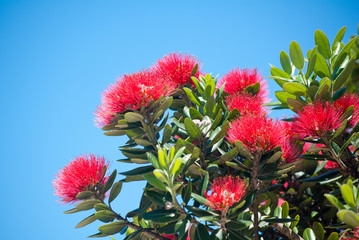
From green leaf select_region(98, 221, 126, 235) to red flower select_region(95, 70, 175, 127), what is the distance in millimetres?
580

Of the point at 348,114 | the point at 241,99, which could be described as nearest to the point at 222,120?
the point at 241,99

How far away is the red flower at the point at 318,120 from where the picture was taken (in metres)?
2.01

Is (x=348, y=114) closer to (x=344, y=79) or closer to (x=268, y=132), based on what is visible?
(x=344, y=79)

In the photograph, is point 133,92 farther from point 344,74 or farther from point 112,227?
point 344,74

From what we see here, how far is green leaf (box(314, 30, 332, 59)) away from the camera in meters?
2.31

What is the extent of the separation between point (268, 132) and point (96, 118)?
3.17 ft

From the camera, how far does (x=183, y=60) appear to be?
2.45 meters

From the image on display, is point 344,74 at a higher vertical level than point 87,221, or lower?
higher

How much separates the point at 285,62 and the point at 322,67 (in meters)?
0.22

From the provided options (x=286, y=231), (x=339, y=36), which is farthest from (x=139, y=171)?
(x=339, y=36)

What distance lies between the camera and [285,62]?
7.96ft

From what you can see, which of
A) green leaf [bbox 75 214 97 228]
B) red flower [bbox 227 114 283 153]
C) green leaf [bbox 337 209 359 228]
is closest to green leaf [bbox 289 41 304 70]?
red flower [bbox 227 114 283 153]

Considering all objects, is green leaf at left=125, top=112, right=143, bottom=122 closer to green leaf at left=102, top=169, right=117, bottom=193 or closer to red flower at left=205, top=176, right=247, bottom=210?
green leaf at left=102, top=169, right=117, bottom=193

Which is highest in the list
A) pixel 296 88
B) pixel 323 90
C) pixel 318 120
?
pixel 296 88
